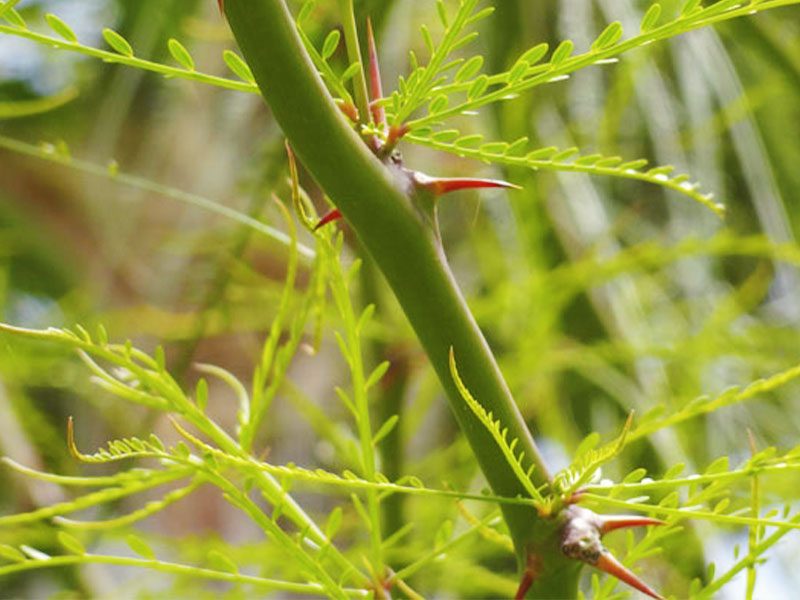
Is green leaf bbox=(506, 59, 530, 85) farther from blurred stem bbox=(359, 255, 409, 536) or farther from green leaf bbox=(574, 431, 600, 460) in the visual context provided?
blurred stem bbox=(359, 255, 409, 536)

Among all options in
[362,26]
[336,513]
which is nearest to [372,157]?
[336,513]

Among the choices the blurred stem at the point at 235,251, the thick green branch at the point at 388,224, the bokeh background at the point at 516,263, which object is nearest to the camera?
the thick green branch at the point at 388,224

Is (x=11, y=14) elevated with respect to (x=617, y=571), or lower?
elevated

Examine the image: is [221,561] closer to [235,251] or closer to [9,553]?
[9,553]

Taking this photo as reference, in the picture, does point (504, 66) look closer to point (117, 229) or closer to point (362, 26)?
point (362, 26)

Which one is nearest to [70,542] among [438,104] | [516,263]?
[438,104]

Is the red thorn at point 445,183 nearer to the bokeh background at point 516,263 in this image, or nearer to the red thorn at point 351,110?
the red thorn at point 351,110

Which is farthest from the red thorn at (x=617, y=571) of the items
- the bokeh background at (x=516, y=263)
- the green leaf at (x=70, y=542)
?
the bokeh background at (x=516, y=263)

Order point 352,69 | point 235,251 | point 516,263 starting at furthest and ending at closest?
point 516,263 → point 235,251 → point 352,69
